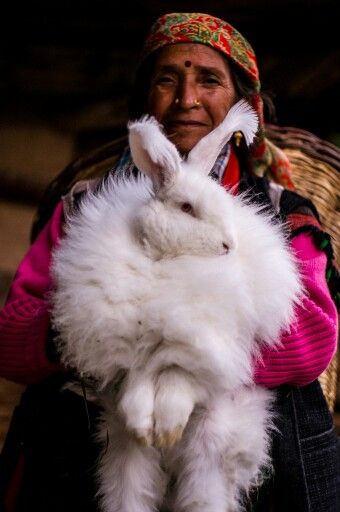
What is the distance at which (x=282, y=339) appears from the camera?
4.69ft

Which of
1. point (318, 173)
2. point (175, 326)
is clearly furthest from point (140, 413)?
point (318, 173)

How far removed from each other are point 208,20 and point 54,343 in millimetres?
1074

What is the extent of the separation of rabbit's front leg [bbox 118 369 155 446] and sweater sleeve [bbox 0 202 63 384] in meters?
0.36

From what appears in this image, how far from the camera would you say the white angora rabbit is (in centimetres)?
120

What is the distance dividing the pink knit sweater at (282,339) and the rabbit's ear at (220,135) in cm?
32

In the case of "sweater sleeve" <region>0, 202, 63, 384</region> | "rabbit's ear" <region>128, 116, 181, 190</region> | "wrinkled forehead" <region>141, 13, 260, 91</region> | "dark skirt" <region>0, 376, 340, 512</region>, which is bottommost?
"dark skirt" <region>0, 376, 340, 512</region>

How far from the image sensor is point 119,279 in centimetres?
127

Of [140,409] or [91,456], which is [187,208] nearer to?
[140,409]

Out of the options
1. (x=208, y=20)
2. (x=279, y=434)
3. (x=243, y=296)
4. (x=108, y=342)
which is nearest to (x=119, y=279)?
(x=108, y=342)

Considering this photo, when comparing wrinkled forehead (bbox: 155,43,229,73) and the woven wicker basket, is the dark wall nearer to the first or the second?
the woven wicker basket

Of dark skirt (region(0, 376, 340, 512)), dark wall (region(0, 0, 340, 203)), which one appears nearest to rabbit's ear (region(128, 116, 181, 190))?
dark skirt (region(0, 376, 340, 512))

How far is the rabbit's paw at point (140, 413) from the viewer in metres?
1.16

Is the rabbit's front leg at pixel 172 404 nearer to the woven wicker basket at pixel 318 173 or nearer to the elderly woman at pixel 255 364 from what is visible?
the elderly woman at pixel 255 364

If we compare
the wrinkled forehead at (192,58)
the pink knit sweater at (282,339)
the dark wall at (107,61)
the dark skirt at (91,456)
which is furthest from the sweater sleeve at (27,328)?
the dark wall at (107,61)
